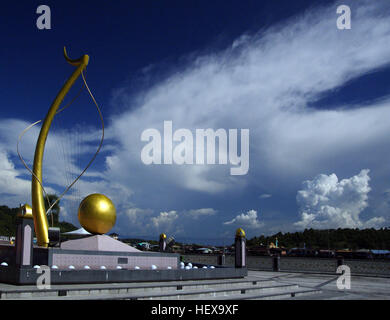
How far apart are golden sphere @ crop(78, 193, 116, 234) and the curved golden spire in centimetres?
180

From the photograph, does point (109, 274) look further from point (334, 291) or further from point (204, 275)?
point (334, 291)

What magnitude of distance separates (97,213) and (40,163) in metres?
4.06

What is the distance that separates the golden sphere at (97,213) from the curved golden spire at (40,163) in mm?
1804

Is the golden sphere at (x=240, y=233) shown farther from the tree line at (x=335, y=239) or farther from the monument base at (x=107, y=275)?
the tree line at (x=335, y=239)

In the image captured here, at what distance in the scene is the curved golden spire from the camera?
19047 millimetres

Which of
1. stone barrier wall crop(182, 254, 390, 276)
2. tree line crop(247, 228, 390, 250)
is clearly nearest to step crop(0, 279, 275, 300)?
stone barrier wall crop(182, 254, 390, 276)

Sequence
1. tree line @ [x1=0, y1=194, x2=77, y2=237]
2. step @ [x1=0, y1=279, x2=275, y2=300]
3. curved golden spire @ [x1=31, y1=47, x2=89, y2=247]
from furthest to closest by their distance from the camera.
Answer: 1. tree line @ [x1=0, y1=194, x2=77, y2=237]
2. curved golden spire @ [x1=31, y1=47, x2=89, y2=247]
3. step @ [x1=0, y1=279, x2=275, y2=300]

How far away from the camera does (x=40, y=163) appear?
67.2 ft

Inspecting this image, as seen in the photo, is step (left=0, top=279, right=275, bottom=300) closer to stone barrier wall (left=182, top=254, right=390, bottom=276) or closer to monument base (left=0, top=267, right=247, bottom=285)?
monument base (left=0, top=267, right=247, bottom=285)

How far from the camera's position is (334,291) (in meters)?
18.2

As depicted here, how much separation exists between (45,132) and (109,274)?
8.79m

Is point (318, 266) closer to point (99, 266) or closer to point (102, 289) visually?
point (99, 266)

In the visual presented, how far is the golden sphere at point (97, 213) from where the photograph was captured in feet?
64.0
